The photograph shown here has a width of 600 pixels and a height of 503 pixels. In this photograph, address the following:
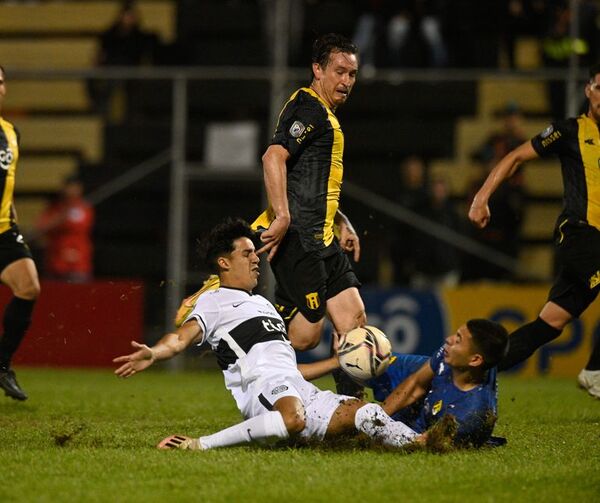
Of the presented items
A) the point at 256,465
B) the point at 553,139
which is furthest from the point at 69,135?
the point at 256,465

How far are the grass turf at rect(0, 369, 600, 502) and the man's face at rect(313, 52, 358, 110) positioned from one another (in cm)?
235

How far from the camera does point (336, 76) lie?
7.79 metres

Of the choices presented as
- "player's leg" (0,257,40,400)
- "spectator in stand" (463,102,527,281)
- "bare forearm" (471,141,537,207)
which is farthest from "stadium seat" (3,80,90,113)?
"bare forearm" (471,141,537,207)

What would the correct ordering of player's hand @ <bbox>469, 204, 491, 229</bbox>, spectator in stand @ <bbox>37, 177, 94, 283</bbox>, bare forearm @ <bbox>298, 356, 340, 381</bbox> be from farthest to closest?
spectator in stand @ <bbox>37, 177, 94, 283</bbox> < player's hand @ <bbox>469, 204, 491, 229</bbox> < bare forearm @ <bbox>298, 356, 340, 381</bbox>

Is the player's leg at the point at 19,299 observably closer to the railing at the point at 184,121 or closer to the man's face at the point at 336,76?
the man's face at the point at 336,76

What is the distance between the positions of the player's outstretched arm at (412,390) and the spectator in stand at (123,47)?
998 centimetres

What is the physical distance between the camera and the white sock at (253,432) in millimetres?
6477

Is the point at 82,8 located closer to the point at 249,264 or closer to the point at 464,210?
the point at 464,210

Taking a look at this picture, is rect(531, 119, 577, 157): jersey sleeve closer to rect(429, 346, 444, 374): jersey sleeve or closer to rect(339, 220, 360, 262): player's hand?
rect(339, 220, 360, 262): player's hand

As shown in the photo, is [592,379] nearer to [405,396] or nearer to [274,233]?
[405,396]

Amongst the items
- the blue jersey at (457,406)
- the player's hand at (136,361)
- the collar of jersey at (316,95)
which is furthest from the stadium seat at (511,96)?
the player's hand at (136,361)

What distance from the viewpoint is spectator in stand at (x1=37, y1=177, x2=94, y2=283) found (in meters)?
14.4

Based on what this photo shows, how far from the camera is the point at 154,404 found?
9586mm

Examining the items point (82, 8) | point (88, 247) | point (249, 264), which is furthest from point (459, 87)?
point (249, 264)
